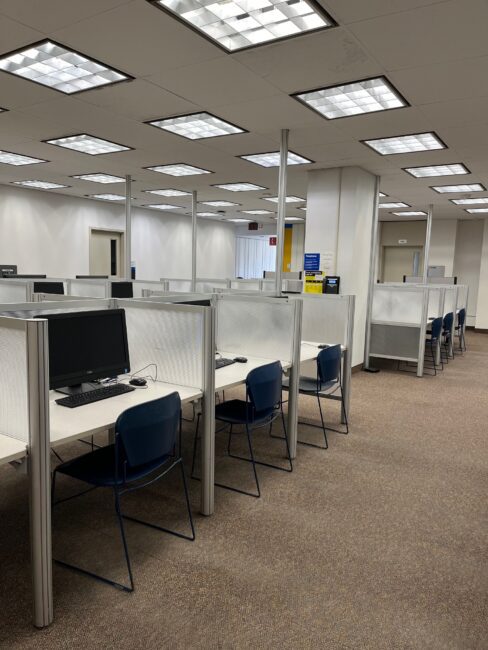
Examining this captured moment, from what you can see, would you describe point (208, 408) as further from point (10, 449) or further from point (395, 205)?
point (395, 205)

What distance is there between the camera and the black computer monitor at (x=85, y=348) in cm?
253

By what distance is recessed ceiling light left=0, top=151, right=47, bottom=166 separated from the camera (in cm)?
609

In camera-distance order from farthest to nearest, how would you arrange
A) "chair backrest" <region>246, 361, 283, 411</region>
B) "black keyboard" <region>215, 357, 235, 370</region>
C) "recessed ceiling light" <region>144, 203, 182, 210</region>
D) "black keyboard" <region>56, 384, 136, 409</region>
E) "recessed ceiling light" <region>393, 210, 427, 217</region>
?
"recessed ceiling light" <region>393, 210, 427, 217</region> → "recessed ceiling light" <region>144, 203, 182, 210</region> → "black keyboard" <region>215, 357, 235, 370</region> → "chair backrest" <region>246, 361, 283, 411</region> → "black keyboard" <region>56, 384, 136, 409</region>

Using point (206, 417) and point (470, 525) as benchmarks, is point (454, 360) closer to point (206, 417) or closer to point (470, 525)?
point (470, 525)

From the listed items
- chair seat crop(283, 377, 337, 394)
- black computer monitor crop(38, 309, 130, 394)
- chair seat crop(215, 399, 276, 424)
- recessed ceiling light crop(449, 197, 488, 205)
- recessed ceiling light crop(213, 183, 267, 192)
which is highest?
recessed ceiling light crop(449, 197, 488, 205)

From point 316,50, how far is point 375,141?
2.23 meters

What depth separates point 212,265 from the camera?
44.1 ft

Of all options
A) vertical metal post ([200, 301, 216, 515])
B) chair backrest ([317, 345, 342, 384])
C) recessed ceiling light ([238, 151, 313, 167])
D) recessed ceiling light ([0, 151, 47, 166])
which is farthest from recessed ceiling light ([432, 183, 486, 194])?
vertical metal post ([200, 301, 216, 515])

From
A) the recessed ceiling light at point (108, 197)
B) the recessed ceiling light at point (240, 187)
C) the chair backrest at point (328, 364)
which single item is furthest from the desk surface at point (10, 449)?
the recessed ceiling light at point (108, 197)

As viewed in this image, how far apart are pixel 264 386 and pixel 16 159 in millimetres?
5290

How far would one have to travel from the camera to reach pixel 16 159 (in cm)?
638

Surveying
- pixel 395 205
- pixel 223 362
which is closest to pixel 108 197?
pixel 395 205

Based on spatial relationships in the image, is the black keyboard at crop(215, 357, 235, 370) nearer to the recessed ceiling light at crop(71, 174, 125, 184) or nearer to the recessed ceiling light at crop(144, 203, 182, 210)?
the recessed ceiling light at crop(71, 174, 125, 184)

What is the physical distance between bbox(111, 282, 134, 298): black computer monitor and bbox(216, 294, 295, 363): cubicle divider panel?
263 centimetres
